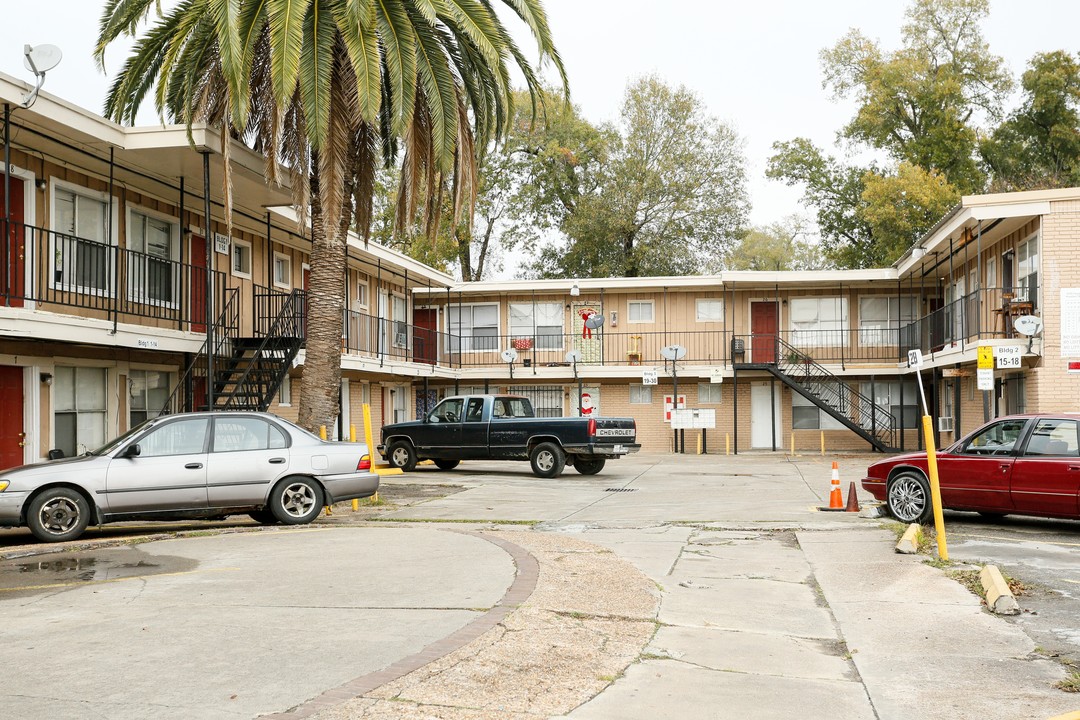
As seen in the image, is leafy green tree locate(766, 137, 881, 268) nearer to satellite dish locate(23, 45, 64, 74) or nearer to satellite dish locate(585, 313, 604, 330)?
satellite dish locate(585, 313, 604, 330)

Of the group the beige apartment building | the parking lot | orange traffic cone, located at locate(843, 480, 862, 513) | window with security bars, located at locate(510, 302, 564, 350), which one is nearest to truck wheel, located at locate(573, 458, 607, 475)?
the beige apartment building

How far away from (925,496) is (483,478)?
448 inches

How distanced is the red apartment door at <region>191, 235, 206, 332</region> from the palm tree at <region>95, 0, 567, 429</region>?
9.88 ft

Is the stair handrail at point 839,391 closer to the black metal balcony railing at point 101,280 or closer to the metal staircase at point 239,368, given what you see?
the metal staircase at point 239,368

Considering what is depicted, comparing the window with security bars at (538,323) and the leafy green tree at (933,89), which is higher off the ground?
the leafy green tree at (933,89)

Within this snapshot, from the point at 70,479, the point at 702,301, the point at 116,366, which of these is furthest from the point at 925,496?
the point at 702,301

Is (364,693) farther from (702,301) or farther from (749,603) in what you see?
(702,301)

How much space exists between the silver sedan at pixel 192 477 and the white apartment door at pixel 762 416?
23.8 metres

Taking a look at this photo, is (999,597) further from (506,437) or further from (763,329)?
(763,329)

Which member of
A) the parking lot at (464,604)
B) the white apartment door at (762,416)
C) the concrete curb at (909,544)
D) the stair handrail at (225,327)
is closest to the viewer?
the parking lot at (464,604)

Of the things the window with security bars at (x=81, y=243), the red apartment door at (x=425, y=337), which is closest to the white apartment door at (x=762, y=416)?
the red apartment door at (x=425, y=337)

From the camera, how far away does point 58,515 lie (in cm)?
1212

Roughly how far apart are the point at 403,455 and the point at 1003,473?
1520 cm

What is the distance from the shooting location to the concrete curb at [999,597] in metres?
7.92
